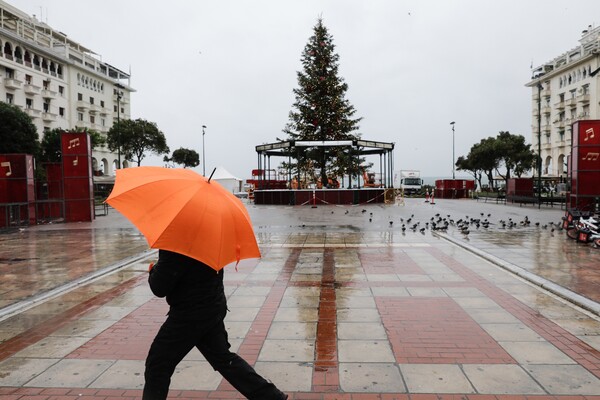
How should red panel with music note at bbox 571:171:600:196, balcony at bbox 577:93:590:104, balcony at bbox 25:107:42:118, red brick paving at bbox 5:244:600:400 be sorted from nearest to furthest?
red brick paving at bbox 5:244:600:400 → red panel with music note at bbox 571:171:600:196 → balcony at bbox 25:107:42:118 → balcony at bbox 577:93:590:104

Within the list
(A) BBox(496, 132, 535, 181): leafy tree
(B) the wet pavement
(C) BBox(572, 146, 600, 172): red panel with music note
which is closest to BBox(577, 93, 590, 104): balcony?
(A) BBox(496, 132, 535, 181): leafy tree

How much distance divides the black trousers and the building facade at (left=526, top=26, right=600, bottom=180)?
5548cm

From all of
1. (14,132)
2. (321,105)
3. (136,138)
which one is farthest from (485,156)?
(14,132)

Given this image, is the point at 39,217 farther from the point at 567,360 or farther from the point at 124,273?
the point at 567,360

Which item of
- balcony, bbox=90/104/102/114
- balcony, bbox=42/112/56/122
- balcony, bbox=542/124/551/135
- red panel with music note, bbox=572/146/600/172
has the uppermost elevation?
balcony, bbox=90/104/102/114

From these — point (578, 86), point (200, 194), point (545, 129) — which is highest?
point (578, 86)

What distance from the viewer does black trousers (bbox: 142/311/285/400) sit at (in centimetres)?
277

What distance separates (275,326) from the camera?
5.12m

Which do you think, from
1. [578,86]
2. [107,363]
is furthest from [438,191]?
[107,363]

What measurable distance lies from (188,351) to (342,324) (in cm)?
266

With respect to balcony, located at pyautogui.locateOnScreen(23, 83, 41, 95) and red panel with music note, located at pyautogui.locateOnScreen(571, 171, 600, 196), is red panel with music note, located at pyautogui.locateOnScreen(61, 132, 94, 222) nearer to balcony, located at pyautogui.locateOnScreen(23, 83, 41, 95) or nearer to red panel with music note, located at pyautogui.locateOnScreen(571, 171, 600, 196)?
red panel with music note, located at pyautogui.locateOnScreen(571, 171, 600, 196)

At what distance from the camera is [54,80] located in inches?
2190

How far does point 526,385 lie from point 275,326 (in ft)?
8.46

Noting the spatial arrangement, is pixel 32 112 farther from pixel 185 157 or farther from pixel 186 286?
pixel 186 286
